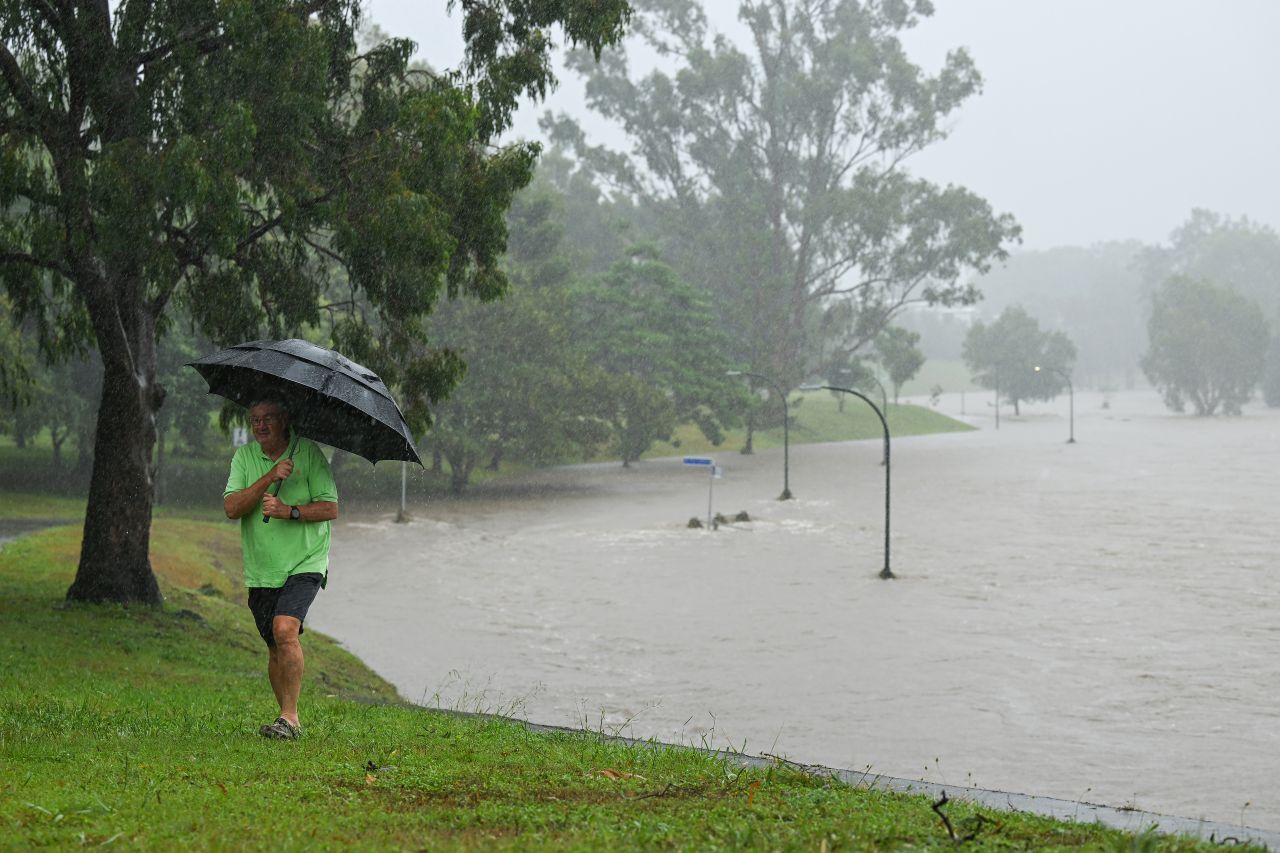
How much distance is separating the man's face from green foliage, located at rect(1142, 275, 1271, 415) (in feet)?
437

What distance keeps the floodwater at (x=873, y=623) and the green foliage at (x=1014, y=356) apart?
7885cm

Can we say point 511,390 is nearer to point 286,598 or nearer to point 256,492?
point 286,598

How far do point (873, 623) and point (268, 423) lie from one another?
26.2m

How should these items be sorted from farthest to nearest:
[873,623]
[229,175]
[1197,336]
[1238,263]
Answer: [1238,263] < [1197,336] < [873,623] < [229,175]

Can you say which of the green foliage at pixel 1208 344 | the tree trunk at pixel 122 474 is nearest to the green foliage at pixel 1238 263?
the green foliage at pixel 1208 344

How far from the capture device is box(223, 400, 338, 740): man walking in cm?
727

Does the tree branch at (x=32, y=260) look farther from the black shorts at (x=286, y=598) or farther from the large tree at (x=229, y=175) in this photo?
the black shorts at (x=286, y=598)

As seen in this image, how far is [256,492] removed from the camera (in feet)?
23.6

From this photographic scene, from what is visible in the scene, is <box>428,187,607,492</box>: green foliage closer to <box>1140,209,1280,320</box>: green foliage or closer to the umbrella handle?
the umbrella handle

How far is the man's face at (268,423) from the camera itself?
730 centimetres

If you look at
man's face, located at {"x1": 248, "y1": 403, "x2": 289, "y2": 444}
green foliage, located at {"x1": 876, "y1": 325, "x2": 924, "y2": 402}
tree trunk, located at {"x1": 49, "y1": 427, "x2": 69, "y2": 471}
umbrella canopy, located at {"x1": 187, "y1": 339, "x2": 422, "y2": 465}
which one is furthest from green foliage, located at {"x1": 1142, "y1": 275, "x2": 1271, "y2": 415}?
man's face, located at {"x1": 248, "y1": 403, "x2": 289, "y2": 444}

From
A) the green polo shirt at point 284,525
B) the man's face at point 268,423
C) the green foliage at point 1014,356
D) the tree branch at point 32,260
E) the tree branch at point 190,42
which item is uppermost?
the green foliage at point 1014,356

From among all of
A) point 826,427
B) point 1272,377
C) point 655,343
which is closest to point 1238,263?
point 1272,377

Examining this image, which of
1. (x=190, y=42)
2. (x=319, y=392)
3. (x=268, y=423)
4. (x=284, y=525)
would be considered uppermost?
(x=190, y=42)
